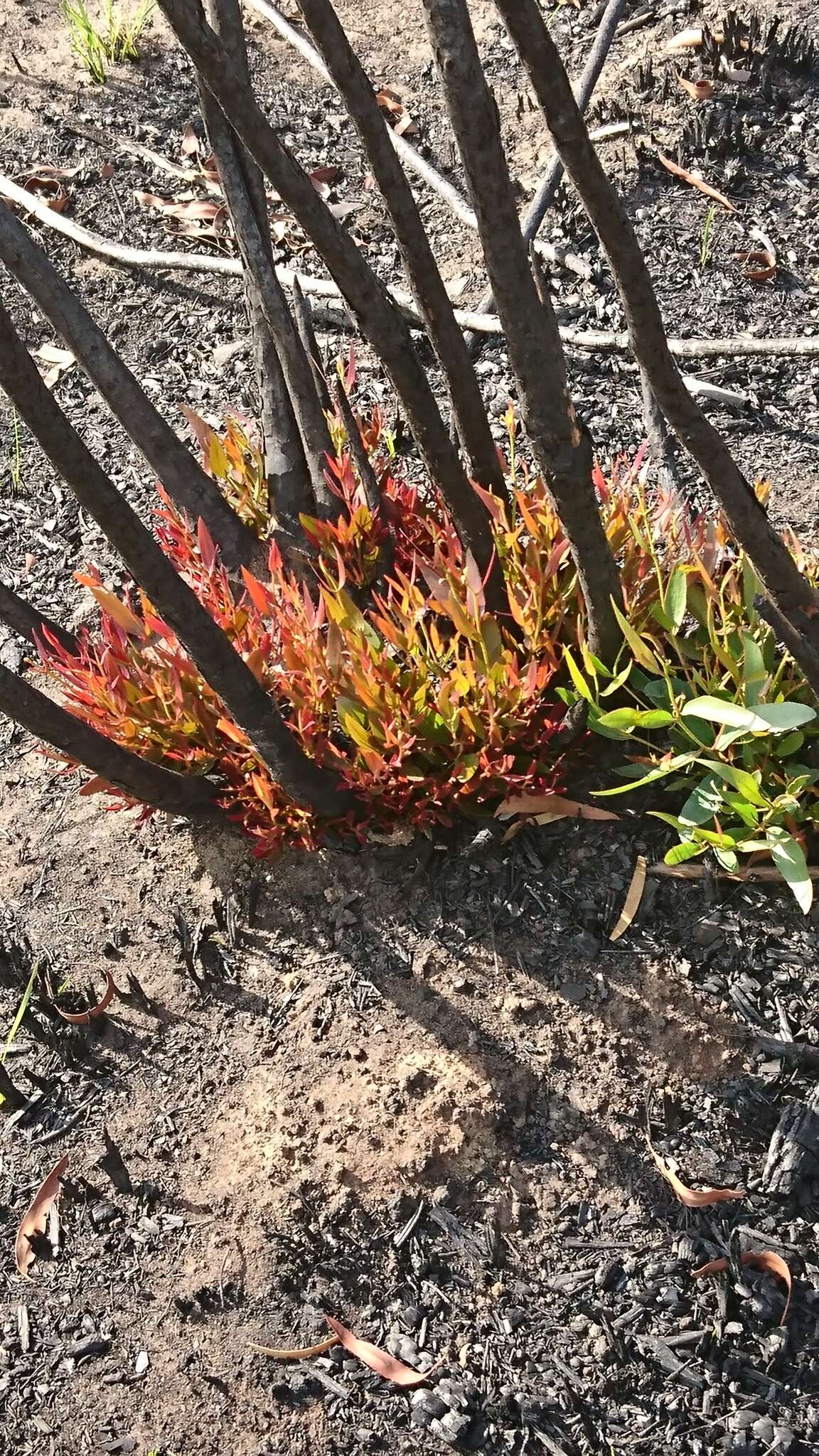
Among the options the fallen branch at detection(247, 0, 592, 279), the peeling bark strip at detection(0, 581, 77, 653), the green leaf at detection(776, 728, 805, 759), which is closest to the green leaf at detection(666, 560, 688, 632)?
the green leaf at detection(776, 728, 805, 759)

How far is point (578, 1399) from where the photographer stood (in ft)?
6.24

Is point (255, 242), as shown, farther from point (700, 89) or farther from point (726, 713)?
point (700, 89)

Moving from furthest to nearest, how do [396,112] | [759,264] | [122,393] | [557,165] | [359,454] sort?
[396,112] → [759,264] → [557,165] → [359,454] → [122,393]

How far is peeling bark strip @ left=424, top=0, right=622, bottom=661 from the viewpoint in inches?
61.4

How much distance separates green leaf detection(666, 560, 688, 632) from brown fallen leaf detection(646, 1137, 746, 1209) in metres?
0.97

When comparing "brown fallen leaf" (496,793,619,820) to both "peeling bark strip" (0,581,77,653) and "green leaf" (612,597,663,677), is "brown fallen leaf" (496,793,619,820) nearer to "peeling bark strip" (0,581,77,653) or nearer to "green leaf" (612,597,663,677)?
"green leaf" (612,597,663,677)

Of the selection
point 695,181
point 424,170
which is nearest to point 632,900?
point 695,181

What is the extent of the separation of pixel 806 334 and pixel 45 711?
244cm

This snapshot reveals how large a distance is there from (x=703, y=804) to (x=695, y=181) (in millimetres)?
2561

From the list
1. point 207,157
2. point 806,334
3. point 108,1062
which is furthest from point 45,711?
point 207,157

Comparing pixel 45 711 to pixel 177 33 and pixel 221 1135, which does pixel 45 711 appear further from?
pixel 177 33

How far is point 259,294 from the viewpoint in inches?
96.9

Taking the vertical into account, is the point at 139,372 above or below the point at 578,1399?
above

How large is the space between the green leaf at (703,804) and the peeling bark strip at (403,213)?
2.64 ft
